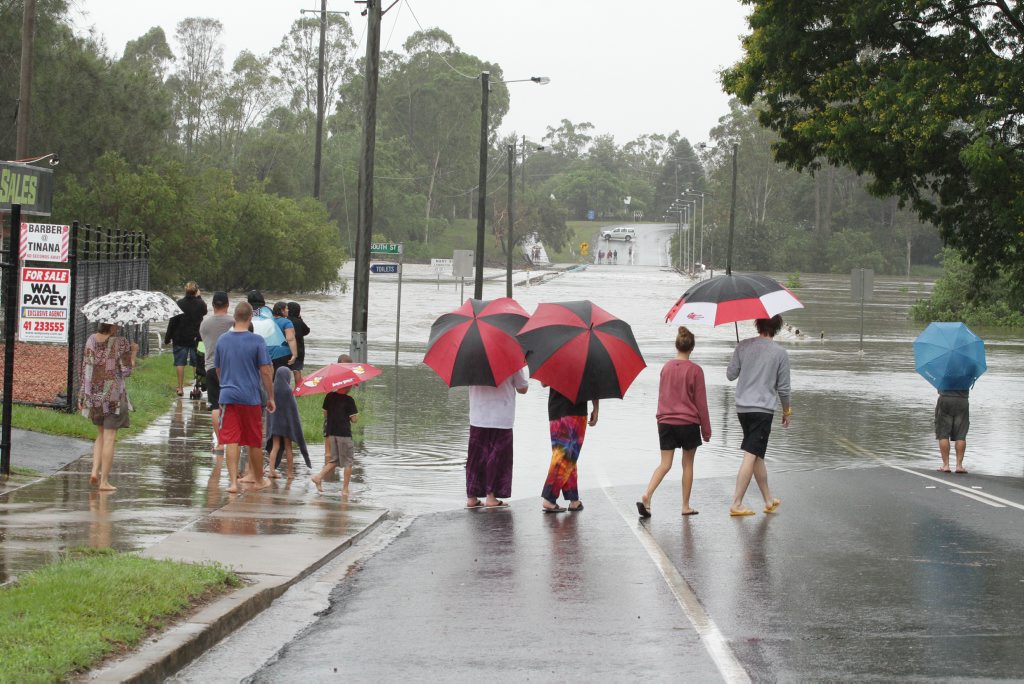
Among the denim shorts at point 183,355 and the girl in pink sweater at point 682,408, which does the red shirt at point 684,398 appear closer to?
the girl in pink sweater at point 682,408

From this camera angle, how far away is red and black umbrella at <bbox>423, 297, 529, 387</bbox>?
470 inches

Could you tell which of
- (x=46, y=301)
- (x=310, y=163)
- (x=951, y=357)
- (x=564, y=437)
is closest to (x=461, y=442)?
(x=46, y=301)

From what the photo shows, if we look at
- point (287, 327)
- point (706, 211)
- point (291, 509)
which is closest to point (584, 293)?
point (287, 327)

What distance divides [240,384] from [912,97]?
10.4 m

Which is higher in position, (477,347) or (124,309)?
(124,309)

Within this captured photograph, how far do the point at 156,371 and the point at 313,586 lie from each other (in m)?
15.3

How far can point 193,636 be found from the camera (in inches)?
288

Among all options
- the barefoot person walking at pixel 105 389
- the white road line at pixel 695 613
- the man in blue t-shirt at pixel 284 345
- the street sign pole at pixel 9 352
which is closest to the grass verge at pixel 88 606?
the white road line at pixel 695 613

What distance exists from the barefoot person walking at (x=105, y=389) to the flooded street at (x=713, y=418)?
2.48m

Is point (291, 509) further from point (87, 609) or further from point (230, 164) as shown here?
point (230, 164)

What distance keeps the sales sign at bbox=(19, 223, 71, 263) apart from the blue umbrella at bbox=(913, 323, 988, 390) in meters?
10.6

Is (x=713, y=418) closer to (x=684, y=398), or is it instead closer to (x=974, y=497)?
(x=974, y=497)

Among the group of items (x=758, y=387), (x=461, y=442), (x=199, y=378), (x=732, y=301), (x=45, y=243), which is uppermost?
(x=45, y=243)

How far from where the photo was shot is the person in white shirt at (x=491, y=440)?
478 inches
